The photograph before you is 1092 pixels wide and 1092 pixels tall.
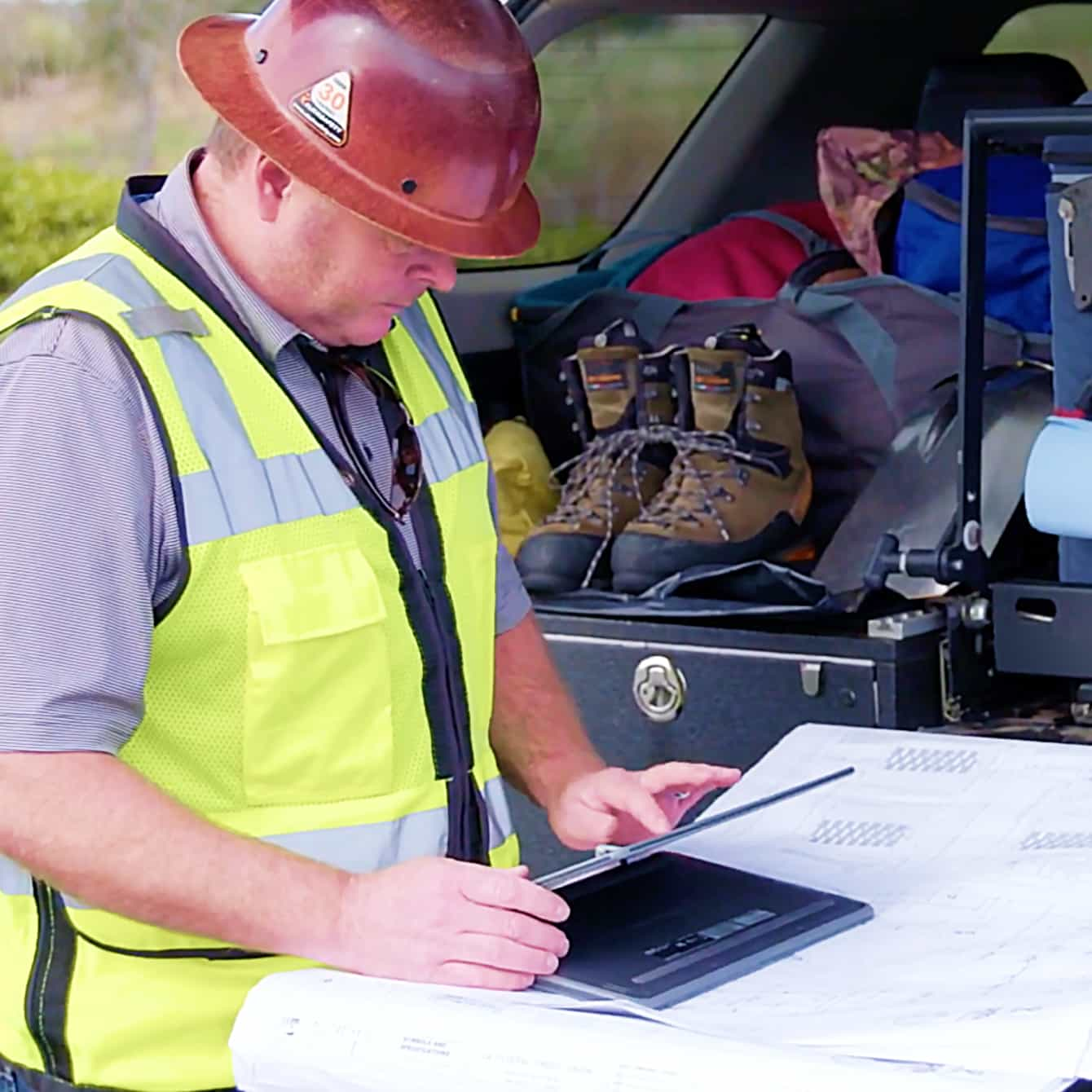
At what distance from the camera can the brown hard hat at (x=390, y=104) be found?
1772 millimetres

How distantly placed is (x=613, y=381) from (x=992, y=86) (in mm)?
765

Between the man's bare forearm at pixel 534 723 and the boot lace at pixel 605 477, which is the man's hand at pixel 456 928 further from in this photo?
the boot lace at pixel 605 477

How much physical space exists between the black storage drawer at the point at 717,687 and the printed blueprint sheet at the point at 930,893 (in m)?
0.67

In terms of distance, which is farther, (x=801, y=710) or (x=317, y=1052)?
(x=801, y=710)

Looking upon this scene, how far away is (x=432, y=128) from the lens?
178cm

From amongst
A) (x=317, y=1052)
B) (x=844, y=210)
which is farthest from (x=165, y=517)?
(x=844, y=210)

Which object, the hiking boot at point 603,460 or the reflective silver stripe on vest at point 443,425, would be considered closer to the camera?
the reflective silver stripe on vest at point 443,425

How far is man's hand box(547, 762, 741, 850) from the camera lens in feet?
6.26

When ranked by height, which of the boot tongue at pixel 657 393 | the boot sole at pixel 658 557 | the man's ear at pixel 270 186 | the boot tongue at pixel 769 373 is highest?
the man's ear at pixel 270 186

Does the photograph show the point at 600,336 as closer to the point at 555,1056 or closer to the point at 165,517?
the point at 165,517

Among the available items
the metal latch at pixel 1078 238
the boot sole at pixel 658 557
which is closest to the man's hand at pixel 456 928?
the metal latch at pixel 1078 238

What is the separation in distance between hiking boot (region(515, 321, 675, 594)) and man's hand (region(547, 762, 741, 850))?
1.12m

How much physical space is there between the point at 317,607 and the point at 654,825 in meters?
0.34

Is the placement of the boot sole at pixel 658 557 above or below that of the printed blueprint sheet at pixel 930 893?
below
